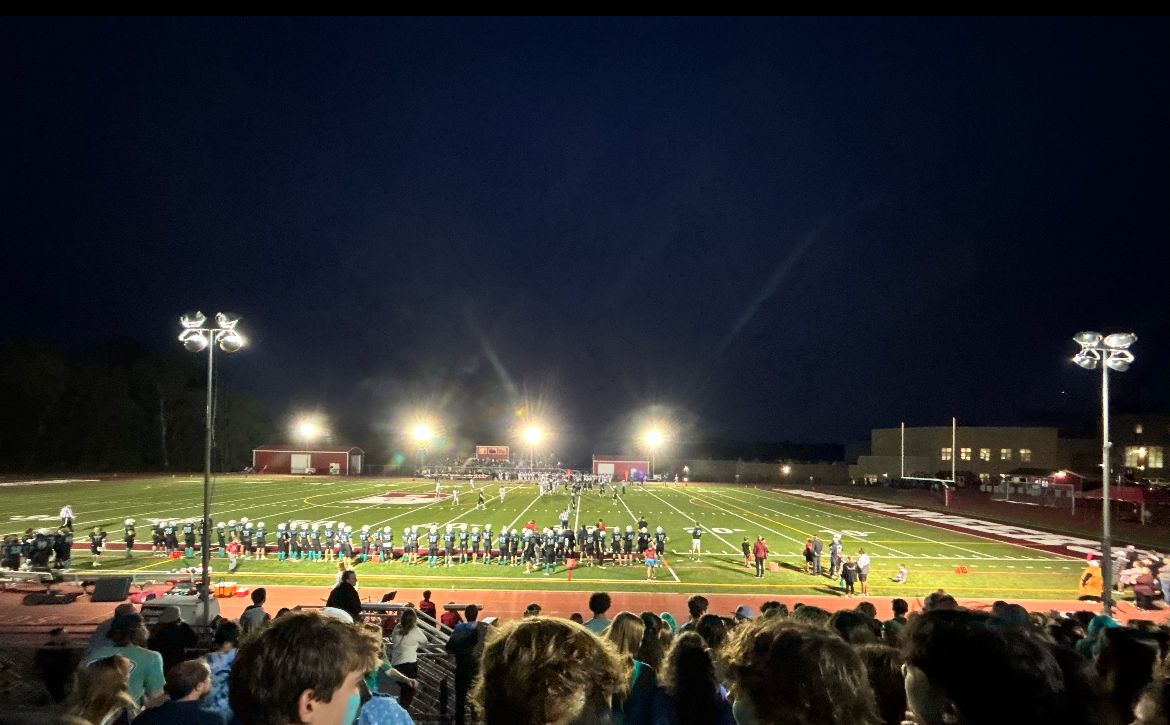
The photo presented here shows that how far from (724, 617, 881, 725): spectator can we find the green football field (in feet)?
54.4

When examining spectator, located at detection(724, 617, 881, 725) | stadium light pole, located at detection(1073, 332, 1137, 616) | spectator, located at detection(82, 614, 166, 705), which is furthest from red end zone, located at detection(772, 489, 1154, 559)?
spectator, located at detection(82, 614, 166, 705)

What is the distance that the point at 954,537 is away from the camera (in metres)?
30.3

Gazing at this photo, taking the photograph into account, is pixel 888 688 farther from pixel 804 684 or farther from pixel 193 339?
pixel 193 339

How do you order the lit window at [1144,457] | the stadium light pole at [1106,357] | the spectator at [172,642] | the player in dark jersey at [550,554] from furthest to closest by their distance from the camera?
1. the lit window at [1144,457]
2. the player in dark jersey at [550,554]
3. the stadium light pole at [1106,357]
4. the spectator at [172,642]

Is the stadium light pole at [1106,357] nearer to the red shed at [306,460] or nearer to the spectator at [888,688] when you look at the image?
the spectator at [888,688]

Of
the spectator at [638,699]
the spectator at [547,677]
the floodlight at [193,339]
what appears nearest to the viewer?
the spectator at [547,677]

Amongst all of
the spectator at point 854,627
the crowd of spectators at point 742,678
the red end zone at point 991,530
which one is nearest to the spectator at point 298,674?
the crowd of spectators at point 742,678

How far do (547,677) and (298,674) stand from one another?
36.8 inches

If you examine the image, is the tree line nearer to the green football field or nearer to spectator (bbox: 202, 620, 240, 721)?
the green football field

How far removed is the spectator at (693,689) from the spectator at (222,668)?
1.97 meters

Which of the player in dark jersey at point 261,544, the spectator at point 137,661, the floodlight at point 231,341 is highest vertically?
the floodlight at point 231,341

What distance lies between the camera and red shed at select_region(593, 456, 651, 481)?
243ft

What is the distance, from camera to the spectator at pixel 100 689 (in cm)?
339

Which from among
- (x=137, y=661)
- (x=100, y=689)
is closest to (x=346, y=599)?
(x=137, y=661)
